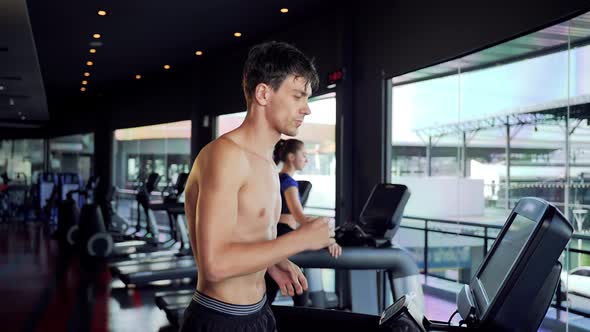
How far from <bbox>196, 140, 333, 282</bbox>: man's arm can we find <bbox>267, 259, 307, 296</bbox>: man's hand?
0.30 meters

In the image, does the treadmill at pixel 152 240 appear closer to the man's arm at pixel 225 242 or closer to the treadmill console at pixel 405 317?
the treadmill console at pixel 405 317

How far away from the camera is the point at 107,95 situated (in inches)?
512

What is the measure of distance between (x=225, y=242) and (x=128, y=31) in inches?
255

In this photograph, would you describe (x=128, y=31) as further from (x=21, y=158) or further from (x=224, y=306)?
(x=21, y=158)

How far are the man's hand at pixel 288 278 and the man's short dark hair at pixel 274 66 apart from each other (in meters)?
0.48

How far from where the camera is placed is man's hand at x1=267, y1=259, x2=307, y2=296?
59.6 inches

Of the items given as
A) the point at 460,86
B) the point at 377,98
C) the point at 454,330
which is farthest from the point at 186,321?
the point at 377,98

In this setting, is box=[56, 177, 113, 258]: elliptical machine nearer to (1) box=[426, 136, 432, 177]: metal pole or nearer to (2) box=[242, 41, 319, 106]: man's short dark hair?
(1) box=[426, 136, 432, 177]: metal pole

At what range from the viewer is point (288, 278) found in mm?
1536

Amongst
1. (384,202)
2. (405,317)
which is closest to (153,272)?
(384,202)

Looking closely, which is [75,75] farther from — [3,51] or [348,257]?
[348,257]

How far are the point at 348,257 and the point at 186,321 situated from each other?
6.56 ft

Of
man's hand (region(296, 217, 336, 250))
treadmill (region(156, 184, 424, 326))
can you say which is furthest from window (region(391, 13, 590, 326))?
man's hand (region(296, 217, 336, 250))

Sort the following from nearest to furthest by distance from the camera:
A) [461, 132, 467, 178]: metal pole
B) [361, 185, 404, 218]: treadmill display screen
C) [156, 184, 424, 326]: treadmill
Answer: [156, 184, 424, 326]: treadmill
[361, 185, 404, 218]: treadmill display screen
[461, 132, 467, 178]: metal pole
